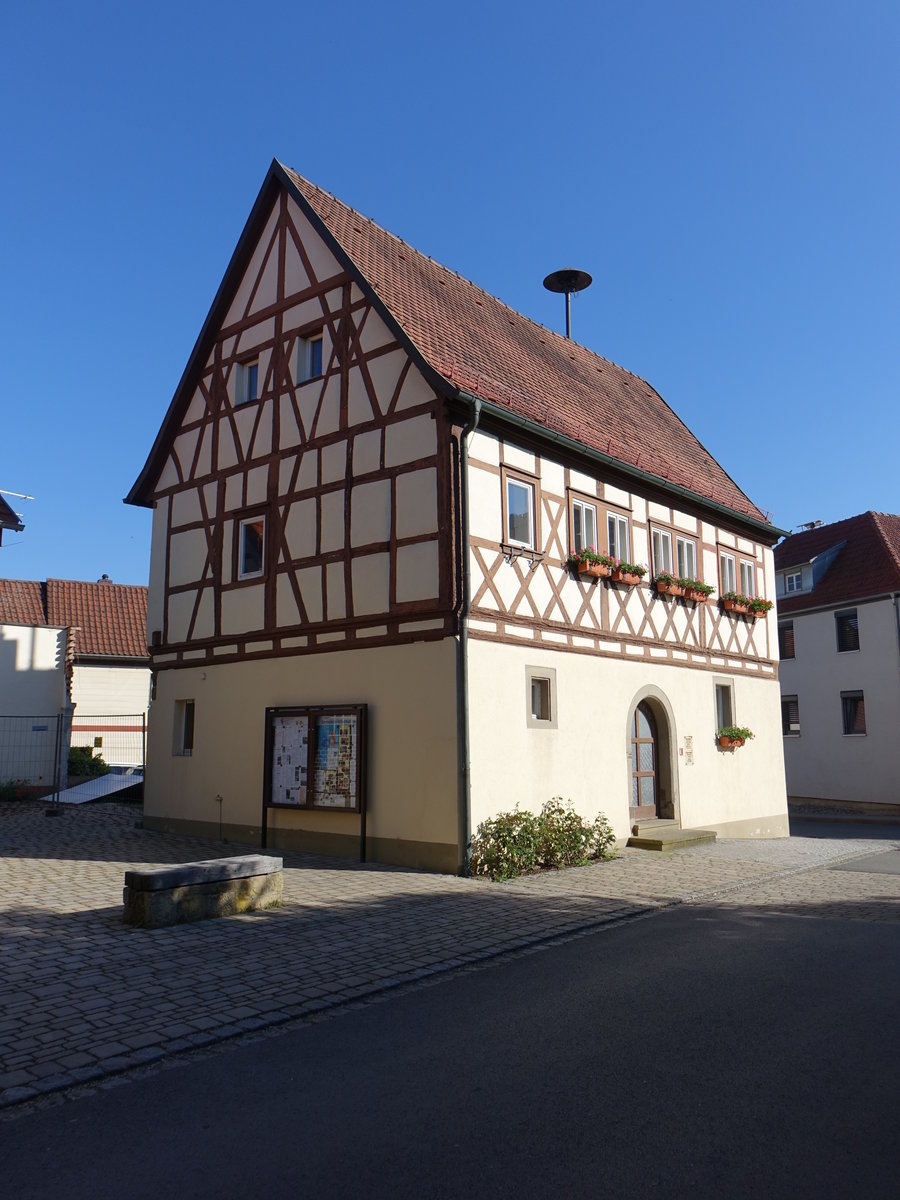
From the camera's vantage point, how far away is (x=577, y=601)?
15.6m

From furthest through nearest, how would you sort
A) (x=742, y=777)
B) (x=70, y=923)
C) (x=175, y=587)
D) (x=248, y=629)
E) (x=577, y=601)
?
(x=742, y=777) → (x=175, y=587) → (x=248, y=629) → (x=577, y=601) → (x=70, y=923)

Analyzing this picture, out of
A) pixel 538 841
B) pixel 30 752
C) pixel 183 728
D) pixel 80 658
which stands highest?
pixel 80 658

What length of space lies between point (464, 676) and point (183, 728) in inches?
287

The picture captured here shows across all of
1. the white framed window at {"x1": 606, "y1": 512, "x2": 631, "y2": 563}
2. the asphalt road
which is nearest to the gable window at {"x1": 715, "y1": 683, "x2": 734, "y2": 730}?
the white framed window at {"x1": 606, "y1": 512, "x2": 631, "y2": 563}

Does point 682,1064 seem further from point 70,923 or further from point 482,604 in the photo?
point 482,604

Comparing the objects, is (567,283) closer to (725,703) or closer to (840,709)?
(725,703)

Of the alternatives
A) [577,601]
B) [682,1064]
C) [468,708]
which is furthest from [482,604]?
[682,1064]

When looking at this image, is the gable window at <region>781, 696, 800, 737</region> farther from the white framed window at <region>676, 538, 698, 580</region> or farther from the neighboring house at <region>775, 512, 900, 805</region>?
Answer: the white framed window at <region>676, 538, 698, 580</region>

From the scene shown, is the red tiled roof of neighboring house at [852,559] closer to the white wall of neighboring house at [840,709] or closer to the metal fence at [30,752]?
the white wall of neighboring house at [840,709]

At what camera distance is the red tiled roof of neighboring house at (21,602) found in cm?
2878

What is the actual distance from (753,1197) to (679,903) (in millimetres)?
7517

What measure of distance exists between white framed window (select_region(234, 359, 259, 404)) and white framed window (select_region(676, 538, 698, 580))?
28.5 feet

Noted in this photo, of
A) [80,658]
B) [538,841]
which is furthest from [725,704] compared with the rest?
[80,658]

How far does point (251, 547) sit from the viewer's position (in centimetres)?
1703
